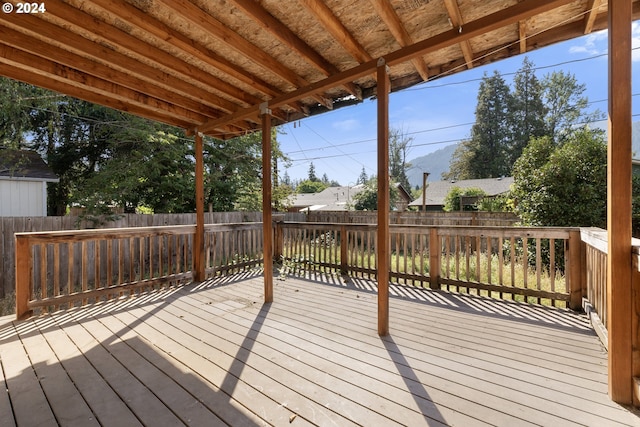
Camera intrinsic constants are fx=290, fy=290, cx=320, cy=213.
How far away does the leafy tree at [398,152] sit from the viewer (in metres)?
27.1

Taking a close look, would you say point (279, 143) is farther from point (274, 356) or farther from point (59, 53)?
point (274, 356)

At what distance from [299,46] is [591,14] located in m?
2.02

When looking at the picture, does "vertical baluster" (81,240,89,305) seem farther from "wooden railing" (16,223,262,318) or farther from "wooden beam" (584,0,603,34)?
"wooden beam" (584,0,603,34)

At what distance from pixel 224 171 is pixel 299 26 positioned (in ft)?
28.1

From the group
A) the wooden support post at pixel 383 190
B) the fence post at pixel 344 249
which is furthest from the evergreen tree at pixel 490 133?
the wooden support post at pixel 383 190

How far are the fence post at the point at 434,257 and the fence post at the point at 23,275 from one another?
459cm

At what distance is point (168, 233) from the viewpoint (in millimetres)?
4238

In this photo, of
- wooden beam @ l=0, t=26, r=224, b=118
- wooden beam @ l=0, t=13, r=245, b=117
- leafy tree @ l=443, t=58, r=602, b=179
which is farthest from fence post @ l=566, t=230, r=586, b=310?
leafy tree @ l=443, t=58, r=602, b=179

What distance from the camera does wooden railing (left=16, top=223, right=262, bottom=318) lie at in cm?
301

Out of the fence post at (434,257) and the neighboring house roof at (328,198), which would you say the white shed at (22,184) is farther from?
the neighboring house roof at (328,198)

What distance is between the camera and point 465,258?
12.7 ft

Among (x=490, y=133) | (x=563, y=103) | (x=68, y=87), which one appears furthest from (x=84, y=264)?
(x=563, y=103)

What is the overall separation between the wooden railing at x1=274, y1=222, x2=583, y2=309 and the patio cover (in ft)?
5.51

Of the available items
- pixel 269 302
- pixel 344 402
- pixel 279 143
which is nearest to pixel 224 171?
pixel 279 143
